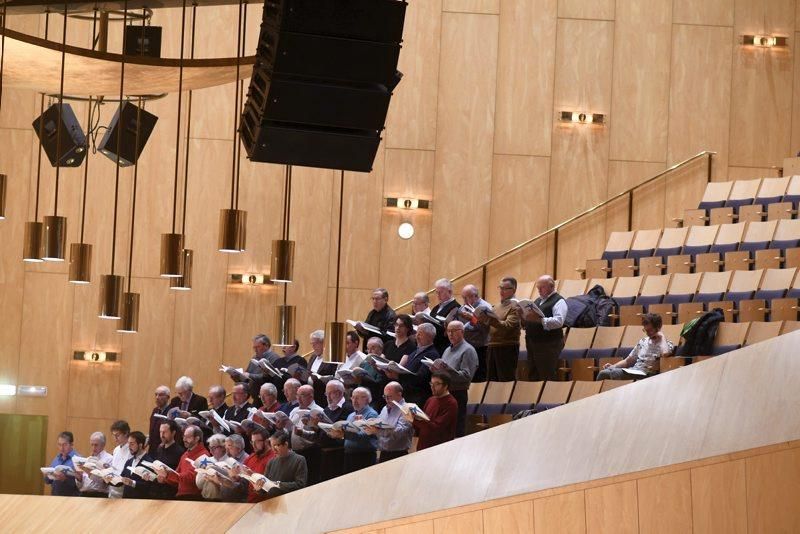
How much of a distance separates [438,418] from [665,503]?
140cm

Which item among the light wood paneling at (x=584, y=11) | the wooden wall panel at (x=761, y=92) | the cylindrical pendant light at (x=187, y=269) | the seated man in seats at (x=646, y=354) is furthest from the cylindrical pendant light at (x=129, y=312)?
the wooden wall panel at (x=761, y=92)

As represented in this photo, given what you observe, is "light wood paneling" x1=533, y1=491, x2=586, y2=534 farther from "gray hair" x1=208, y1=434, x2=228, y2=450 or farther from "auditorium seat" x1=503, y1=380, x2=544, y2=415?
"gray hair" x1=208, y1=434, x2=228, y2=450

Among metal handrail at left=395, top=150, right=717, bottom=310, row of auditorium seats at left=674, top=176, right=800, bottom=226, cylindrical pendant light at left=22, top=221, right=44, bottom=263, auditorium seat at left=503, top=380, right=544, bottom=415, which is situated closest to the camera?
cylindrical pendant light at left=22, top=221, right=44, bottom=263

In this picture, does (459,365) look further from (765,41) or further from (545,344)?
(765,41)

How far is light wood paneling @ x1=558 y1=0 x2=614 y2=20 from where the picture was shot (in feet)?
36.7

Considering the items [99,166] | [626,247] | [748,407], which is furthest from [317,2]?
[99,166]

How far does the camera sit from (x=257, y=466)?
6.79 metres

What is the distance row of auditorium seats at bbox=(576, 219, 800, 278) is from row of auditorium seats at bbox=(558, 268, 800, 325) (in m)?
0.35

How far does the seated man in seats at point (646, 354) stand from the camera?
6.84 metres

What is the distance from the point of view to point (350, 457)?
255 inches

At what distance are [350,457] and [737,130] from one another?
587 centimetres

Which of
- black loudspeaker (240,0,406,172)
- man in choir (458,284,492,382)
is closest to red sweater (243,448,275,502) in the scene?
man in choir (458,284,492,382)

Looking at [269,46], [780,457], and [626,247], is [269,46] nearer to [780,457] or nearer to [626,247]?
[780,457]

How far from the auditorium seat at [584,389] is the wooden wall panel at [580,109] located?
4.29 metres
